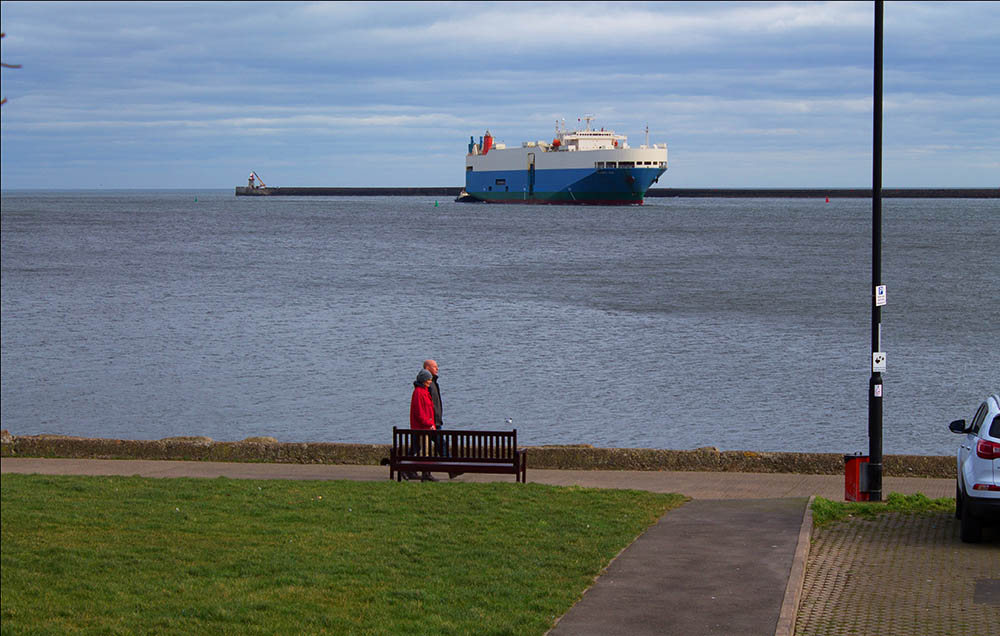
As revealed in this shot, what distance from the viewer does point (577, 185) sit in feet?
420

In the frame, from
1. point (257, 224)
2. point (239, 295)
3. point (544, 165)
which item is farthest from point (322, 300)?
point (544, 165)

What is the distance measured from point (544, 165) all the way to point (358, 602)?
411 feet

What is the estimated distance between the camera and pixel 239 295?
4872 centimetres

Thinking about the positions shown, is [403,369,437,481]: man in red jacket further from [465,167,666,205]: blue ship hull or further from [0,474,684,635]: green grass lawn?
[465,167,666,205]: blue ship hull

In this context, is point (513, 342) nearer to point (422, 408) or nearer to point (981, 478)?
point (422, 408)

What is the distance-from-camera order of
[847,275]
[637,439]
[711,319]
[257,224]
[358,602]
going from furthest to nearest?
[257,224], [847,275], [711,319], [637,439], [358,602]

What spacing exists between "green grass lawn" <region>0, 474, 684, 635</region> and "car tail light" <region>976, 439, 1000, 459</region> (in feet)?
8.96

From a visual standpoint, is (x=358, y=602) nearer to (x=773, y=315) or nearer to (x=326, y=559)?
(x=326, y=559)

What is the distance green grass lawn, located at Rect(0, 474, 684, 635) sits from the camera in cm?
670

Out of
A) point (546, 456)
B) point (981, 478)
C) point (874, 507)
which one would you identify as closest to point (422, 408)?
point (546, 456)

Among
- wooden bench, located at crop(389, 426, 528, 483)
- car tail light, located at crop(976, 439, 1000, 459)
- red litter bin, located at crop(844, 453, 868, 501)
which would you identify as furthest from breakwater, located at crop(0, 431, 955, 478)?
car tail light, located at crop(976, 439, 1000, 459)

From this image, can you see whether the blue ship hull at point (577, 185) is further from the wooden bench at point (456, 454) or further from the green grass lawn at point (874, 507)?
the green grass lawn at point (874, 507)

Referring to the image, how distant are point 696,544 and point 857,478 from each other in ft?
9.53

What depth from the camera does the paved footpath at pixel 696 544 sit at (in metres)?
7.05
